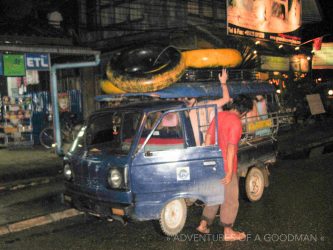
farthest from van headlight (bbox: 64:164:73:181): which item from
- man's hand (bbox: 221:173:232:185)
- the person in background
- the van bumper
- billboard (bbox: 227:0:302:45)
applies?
billboard (bbox: 227:0:302:45)

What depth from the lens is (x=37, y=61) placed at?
36.9 feet

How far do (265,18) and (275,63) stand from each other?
2415 millimetres

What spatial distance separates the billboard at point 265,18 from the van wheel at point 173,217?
12351mm

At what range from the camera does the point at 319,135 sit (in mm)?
16078

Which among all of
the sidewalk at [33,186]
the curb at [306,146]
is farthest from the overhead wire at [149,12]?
the curb at [306,146]

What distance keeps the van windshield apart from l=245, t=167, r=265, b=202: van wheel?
2.40m

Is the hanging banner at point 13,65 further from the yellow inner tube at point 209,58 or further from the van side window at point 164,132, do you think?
the van side window at point 164,132

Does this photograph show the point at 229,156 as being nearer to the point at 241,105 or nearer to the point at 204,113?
the point at 241,105

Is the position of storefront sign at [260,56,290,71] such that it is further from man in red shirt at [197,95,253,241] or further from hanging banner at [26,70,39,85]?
man in red shirt at [197,95,253,241]

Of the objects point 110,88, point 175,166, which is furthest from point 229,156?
point 110,88

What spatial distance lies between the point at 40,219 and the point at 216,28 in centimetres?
1277

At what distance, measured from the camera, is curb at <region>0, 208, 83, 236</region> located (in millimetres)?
5844

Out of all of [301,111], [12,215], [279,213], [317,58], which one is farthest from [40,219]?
[317,58]

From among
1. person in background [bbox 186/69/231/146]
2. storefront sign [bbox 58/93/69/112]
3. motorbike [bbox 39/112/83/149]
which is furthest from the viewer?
storefront sign [bbox 58/93/69/112]
